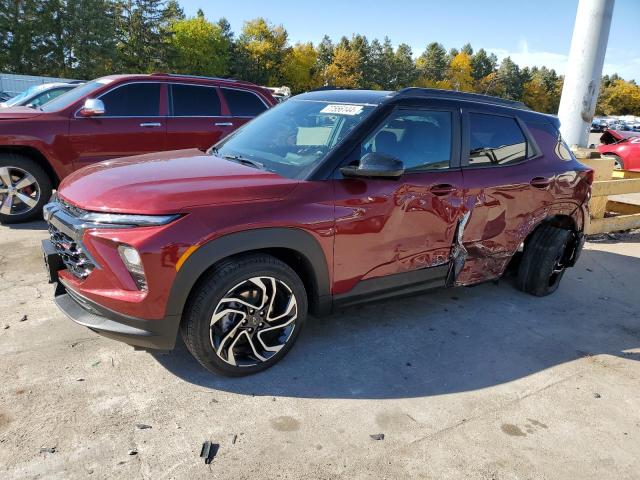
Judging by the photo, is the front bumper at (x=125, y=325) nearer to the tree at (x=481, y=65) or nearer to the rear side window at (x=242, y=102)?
the rear side window at (x=242, y=102)

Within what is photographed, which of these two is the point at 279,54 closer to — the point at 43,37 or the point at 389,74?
the point at 389,74

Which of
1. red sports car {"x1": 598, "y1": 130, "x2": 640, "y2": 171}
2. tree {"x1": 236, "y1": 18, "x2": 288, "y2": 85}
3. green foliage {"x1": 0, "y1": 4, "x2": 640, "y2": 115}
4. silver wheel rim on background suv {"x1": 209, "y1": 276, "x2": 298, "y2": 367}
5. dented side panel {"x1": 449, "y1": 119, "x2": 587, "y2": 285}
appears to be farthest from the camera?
tree {"x1": 236, "y1": 18, "x2": 288, "y2": 85}

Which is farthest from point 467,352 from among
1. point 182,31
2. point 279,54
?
point 279,54

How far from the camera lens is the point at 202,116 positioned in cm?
678

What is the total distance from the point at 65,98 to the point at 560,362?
20.9 ft

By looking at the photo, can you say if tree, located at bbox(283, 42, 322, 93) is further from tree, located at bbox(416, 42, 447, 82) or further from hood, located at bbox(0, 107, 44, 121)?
hood, located at bbox(0, 107, 44, 121)

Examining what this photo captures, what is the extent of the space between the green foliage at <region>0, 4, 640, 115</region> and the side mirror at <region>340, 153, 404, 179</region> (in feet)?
137

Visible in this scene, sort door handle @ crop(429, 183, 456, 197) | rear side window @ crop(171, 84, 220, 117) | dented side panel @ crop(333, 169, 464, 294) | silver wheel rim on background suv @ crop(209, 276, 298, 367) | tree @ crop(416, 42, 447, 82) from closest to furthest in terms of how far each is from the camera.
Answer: silver wheel rim on background suv @ crop(209, 276, 298, 367) < dented side panel @ crop(333, 169, 464, 294) < door handle @ crop(429, 183, 456, 197) < rear side window @ crop(171, 84, 220, 117) < tree @ crop(416, 42, 447, 82)

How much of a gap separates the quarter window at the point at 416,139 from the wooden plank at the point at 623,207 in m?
6.15

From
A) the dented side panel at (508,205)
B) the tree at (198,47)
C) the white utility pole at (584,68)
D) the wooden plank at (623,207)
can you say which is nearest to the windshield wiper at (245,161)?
the dented side panel at (508,205)

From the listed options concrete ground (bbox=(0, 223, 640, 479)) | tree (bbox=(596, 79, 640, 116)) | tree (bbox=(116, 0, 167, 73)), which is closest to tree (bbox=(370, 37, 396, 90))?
tree (bbox=(116, 0, 167, 73))

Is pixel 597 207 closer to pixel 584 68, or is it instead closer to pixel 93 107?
pixel 584 68

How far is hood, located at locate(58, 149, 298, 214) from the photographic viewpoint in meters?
2.55

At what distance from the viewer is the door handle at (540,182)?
162 inches
